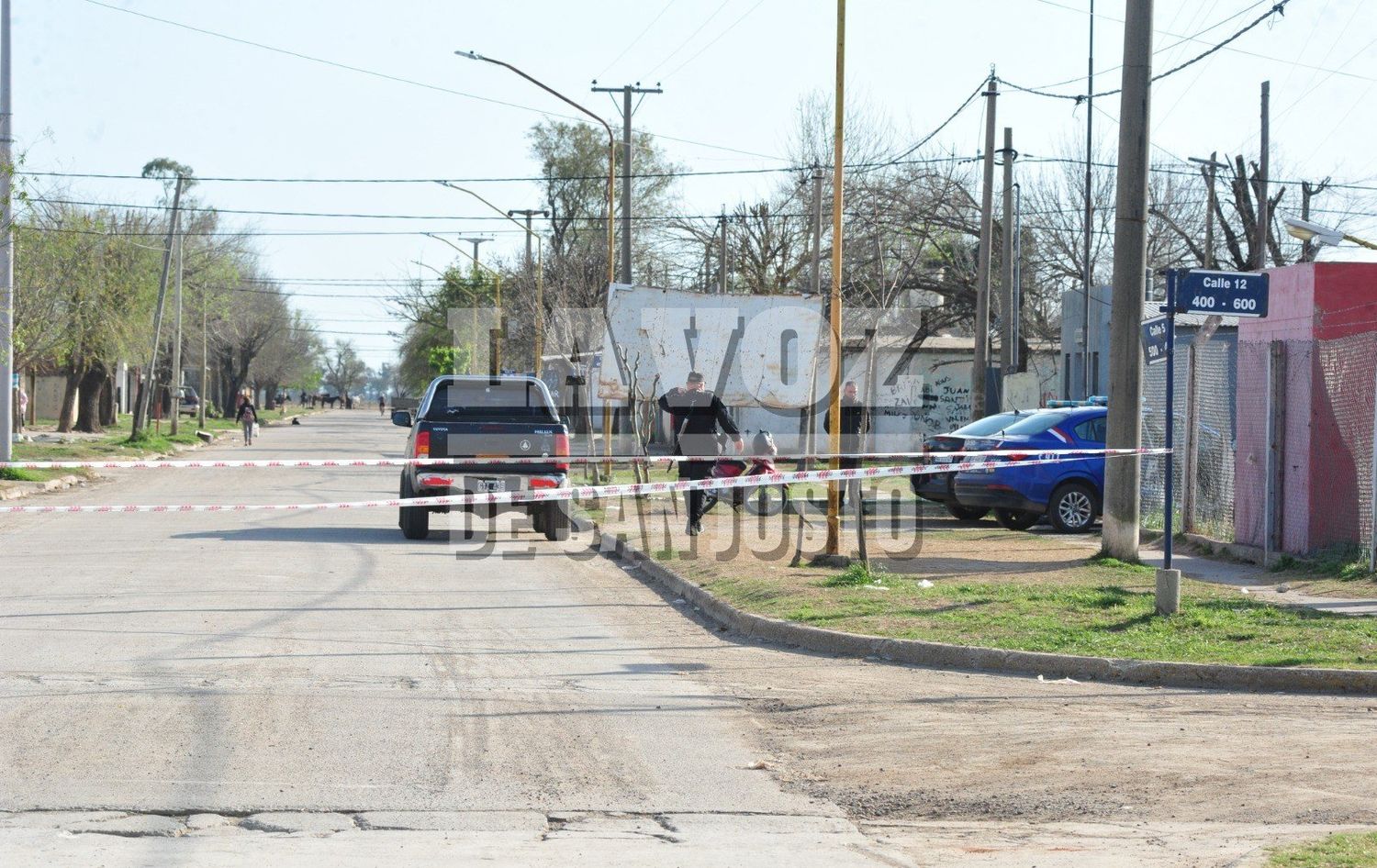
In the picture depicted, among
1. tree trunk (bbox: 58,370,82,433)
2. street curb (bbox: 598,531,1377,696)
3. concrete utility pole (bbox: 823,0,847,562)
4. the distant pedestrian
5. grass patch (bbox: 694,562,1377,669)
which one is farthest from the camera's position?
tree trunk (bbox: 58,370,82,433)

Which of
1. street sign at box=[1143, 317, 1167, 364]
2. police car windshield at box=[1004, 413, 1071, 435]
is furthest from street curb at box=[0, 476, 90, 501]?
street sign at box=[1143, 317, 1167, 364]

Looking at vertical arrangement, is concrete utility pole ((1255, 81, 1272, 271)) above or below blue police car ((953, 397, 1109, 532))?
above

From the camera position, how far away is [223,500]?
23453 mm

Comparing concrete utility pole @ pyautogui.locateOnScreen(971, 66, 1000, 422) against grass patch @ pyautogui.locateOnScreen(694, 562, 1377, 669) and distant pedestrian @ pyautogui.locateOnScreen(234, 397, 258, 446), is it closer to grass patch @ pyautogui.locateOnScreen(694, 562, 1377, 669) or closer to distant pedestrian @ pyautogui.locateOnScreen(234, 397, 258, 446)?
grass patch @ pyautogui.locateOnScreen(694, 562, 1377, 669)

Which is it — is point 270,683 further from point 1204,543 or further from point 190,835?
point 1204,543

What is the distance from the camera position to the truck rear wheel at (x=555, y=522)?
1833 cm

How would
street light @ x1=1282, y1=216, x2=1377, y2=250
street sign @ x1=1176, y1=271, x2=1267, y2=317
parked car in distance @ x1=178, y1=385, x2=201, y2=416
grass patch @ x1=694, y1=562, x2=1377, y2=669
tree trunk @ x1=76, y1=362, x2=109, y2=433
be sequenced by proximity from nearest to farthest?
grass patch @ x1=694, y1=562, x2=1377, y2=669 < street sign @ x1=1176, y1=271, x2=1267, y2=317 < street light @ x1=1282, y1=216, x2=1377, y2=250 < tree trunk @ x1=76, y1=362, x2=109, y2=433 < parked car in distance @ x1=178, y1=385, x2=201, y2=416

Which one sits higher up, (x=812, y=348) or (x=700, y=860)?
(x=812, y=348)

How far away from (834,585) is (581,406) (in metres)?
38.6

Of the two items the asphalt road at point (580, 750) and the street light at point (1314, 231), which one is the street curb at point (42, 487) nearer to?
the asphalt road at point (580, 750)

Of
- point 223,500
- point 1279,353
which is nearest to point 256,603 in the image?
point 1279,353

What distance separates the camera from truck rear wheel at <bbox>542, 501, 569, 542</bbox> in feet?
60.1

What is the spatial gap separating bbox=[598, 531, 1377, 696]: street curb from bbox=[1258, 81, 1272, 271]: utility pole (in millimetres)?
27169

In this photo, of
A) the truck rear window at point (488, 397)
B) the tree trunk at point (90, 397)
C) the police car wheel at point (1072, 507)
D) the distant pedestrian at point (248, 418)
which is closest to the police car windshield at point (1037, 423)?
the police car wheel at point (1072, 507)
